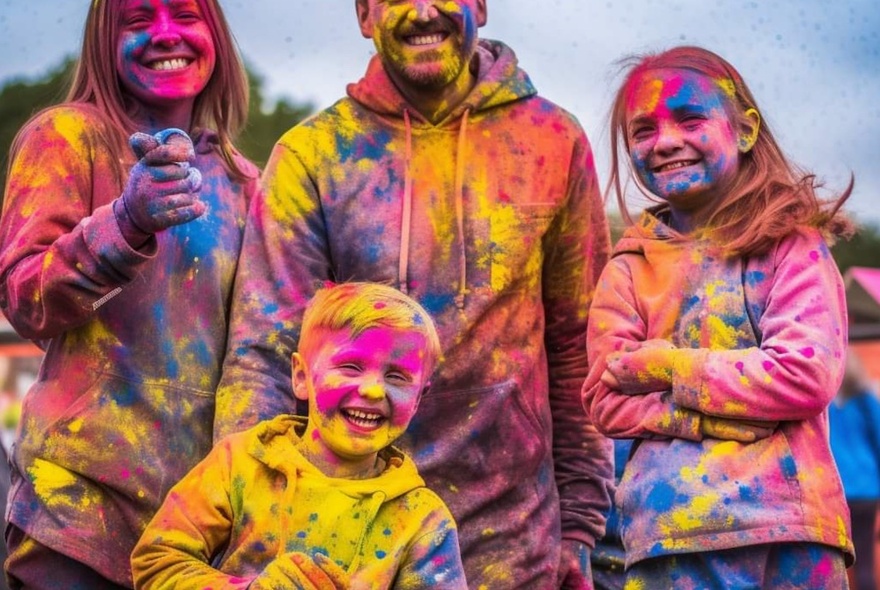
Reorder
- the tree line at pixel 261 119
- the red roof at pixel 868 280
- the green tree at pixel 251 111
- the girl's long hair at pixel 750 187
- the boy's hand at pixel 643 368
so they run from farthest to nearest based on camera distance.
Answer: the tree line at pixel 261 119 → the green tree at pixel 251 111 → the red roof at pixel 868 280 → the girl's long hair at pixel 750 187 → the boy's hand at pixel 643 368

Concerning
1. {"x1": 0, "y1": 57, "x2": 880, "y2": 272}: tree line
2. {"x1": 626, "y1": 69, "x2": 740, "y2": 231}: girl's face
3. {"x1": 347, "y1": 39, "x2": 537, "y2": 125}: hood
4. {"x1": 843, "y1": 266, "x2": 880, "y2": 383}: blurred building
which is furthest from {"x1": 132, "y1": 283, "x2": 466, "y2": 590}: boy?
{"x1": 0, "y1": 57, "x2": 880, "y2": 272}: tree line

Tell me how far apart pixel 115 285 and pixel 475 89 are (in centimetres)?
102

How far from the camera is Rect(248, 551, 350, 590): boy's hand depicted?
363 cm

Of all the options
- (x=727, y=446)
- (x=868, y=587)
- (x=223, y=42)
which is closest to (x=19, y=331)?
(x=223, y=42)

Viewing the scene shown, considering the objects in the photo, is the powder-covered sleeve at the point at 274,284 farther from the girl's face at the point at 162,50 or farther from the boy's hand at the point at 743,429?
the boy's hand at the point at 743,429

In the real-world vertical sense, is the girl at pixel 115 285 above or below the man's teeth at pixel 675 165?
below

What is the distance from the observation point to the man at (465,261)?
14.8 feet

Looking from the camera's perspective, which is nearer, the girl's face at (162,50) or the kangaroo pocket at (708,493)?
the kangaroo pocket at (708,493)

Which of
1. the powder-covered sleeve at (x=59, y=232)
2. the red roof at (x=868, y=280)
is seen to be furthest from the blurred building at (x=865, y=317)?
the powder-covered sleeve at (x=59, y=232)

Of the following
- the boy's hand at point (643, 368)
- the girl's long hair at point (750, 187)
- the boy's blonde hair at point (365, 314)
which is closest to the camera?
the boy's blonde hair at point (365, 314)

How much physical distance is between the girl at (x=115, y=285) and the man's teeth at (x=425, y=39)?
0.53 metres

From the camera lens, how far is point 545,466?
4.61 metres

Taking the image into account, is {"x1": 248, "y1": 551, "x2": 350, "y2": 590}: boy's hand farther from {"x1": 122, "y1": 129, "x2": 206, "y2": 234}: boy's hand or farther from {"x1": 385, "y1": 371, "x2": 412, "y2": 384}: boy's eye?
{"x1": 122, "y1": 129, "x2": 206, "y2": 234}: boy's hand

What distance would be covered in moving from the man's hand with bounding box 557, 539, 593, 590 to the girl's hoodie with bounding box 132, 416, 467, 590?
799 mm
